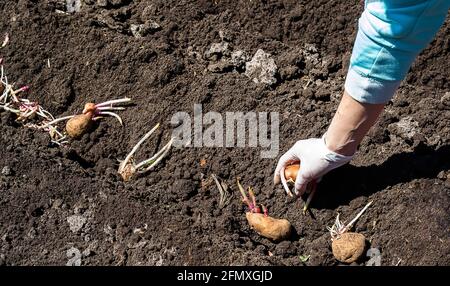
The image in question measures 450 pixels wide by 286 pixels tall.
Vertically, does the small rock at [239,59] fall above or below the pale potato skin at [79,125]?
above

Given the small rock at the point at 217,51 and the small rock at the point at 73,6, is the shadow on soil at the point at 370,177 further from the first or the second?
the small rock at the point at 73,6

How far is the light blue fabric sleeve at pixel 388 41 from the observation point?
6.29 feet

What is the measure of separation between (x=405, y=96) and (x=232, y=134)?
81cm

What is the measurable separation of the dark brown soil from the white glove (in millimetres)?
163

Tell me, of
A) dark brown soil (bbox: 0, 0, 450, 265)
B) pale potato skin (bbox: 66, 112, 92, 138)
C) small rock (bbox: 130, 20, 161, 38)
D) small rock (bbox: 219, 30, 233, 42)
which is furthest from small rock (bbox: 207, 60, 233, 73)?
pale potato skin (bbox: 66, 112, 92, 138)

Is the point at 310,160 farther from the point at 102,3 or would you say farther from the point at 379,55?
the point at 102,3

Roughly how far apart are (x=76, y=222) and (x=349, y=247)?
1040mm

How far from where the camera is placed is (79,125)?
3.04 metres

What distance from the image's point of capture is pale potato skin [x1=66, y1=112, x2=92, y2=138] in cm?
304

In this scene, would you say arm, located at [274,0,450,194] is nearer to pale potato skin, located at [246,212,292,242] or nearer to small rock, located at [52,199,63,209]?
pale potato skin, located at [246,212,292,242]

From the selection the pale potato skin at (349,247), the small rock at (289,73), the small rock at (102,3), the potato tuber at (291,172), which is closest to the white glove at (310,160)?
the potato tuber at (291,172)

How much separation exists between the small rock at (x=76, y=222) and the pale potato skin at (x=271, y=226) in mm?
654

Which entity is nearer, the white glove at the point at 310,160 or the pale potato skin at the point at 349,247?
the white glove at the point at 310,160
